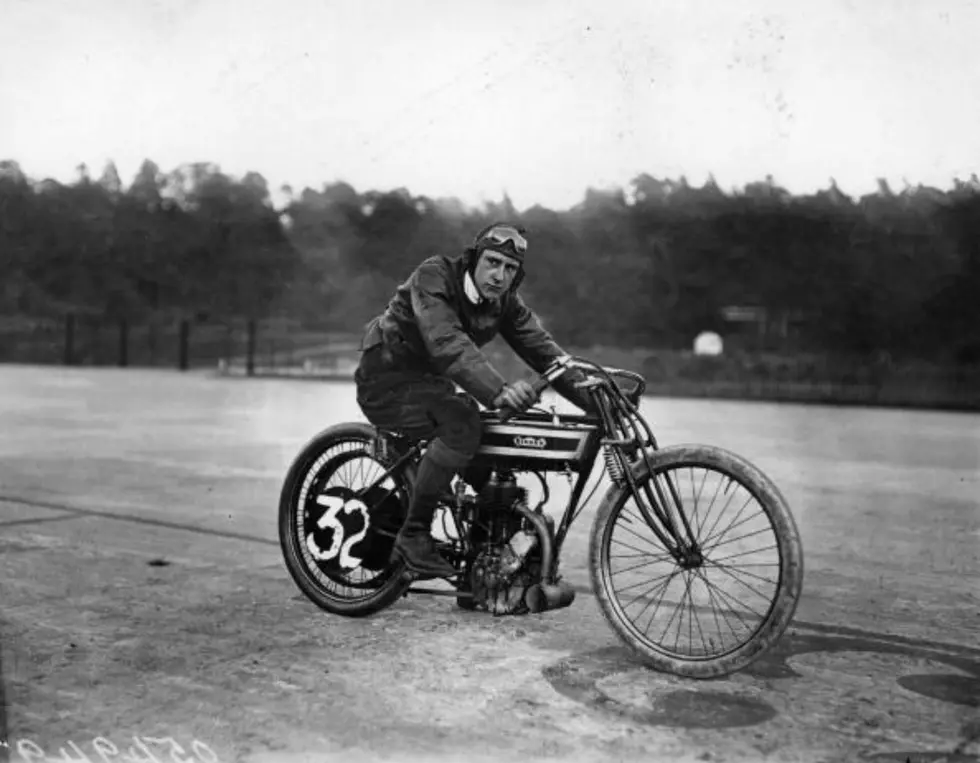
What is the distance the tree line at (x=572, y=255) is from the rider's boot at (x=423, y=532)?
3720mm

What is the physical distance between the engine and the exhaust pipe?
3cm

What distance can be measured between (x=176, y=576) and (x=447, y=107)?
12.2ft

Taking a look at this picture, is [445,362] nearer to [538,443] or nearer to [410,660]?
[538,443]

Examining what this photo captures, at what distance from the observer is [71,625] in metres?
4.65

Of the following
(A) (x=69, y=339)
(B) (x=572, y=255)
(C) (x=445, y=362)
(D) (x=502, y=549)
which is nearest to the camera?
(C) (x=445, y=362)

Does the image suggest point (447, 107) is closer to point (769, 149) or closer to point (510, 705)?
point (769, 149)

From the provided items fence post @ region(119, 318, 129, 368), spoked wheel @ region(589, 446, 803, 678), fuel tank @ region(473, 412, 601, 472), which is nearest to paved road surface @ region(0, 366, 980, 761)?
spoked wheel @ region(589, 446, 803, 678)

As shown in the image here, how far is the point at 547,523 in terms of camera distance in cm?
430

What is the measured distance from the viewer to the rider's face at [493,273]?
430 cm

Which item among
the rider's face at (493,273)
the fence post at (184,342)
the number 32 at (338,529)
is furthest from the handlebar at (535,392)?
the fence post at (184,342)

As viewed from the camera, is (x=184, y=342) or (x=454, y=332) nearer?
(x=454, y=332)

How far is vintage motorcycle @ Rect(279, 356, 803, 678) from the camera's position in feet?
13.0

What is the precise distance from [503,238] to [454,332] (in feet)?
1.32

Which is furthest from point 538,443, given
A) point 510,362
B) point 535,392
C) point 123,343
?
point 123,343
